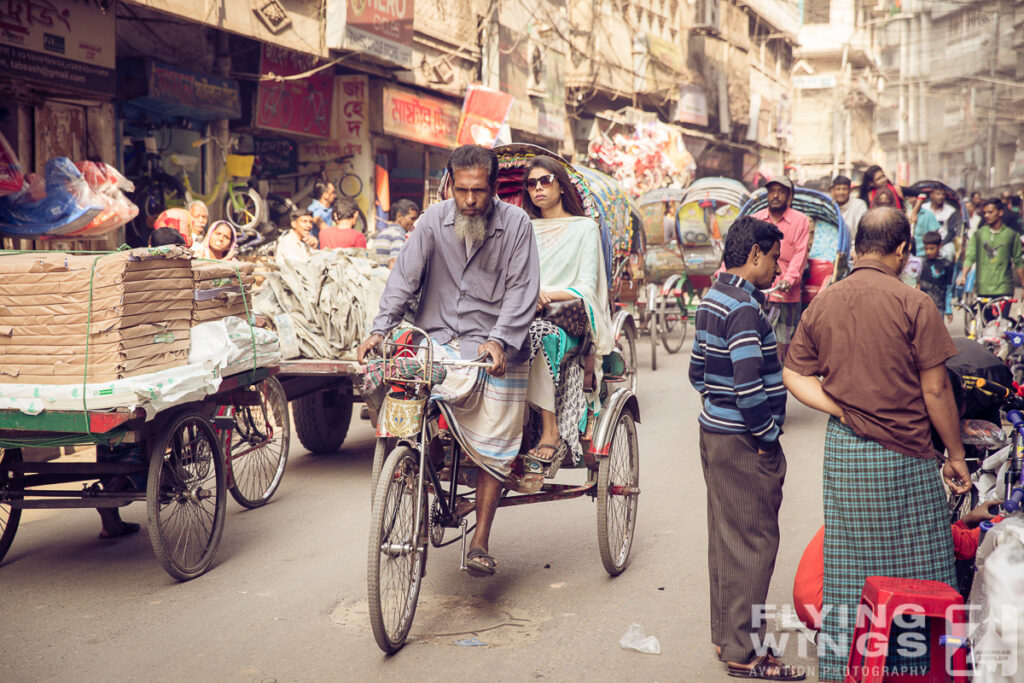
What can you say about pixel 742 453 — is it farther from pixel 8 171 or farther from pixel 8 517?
pixel 8 171

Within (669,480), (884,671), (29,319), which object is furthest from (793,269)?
(29,319)

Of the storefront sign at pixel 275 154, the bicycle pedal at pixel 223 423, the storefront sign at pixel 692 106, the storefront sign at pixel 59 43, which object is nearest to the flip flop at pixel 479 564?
the bicycle pedal at pixel 223 423

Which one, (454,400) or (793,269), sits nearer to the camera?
(454,400)

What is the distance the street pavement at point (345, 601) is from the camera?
3.88 meters

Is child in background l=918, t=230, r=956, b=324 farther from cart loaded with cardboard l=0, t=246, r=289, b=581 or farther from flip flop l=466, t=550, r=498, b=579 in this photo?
flip flop l=466, t=550, r=498, b=579

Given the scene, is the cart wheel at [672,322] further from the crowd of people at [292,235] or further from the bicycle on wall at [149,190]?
the bicycle on wall at [149,190]

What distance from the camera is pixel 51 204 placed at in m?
9.05

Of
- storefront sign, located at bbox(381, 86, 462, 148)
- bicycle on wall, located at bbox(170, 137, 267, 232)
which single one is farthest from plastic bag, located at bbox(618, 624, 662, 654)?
storefront sign, located at bbox(381, 86, 462, 148)

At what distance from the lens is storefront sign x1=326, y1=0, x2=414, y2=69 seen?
13.3 metres

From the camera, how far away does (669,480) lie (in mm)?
7016

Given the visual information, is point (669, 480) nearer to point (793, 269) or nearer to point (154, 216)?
point (793, 269)

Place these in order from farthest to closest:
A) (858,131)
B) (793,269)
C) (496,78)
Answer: (858,131) → (496,78) → (793,269)

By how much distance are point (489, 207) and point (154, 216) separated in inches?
327

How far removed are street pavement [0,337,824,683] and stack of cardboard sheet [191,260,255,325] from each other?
1402 millimetres
